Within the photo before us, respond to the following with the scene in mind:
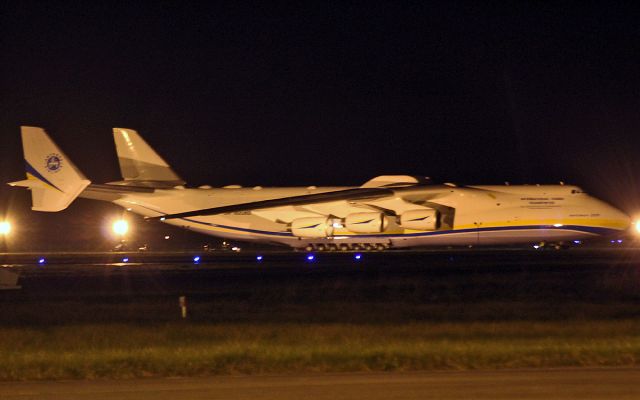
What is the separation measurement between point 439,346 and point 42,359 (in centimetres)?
573

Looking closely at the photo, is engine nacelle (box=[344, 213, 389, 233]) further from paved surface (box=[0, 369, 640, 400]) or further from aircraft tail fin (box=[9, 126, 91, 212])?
paved surface (box=[0, 369, 640, 400])

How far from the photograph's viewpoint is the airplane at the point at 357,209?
32.8 metres

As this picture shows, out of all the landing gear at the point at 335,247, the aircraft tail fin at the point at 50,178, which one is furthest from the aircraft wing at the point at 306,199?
the aircraft tail fin at the point at 50,178

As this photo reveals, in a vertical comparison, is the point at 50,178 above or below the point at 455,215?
above

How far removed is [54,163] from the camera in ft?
117

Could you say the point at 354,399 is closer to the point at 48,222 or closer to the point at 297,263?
the point at 297,263

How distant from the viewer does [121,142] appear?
136 ft

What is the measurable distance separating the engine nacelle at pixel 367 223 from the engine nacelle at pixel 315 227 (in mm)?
1013

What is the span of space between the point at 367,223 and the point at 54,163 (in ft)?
45.5

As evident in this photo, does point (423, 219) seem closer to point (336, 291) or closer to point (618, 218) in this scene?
point (618, 218)

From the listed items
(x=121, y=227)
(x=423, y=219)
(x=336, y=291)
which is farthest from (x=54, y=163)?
(x=336, y=291)

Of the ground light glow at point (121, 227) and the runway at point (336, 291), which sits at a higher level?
the ground light glow at point (121, 227)

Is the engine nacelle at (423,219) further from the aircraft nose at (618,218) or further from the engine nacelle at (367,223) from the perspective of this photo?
the aircraft nose at (618,218)

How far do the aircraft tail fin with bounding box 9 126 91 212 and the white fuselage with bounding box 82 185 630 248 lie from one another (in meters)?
1.05
